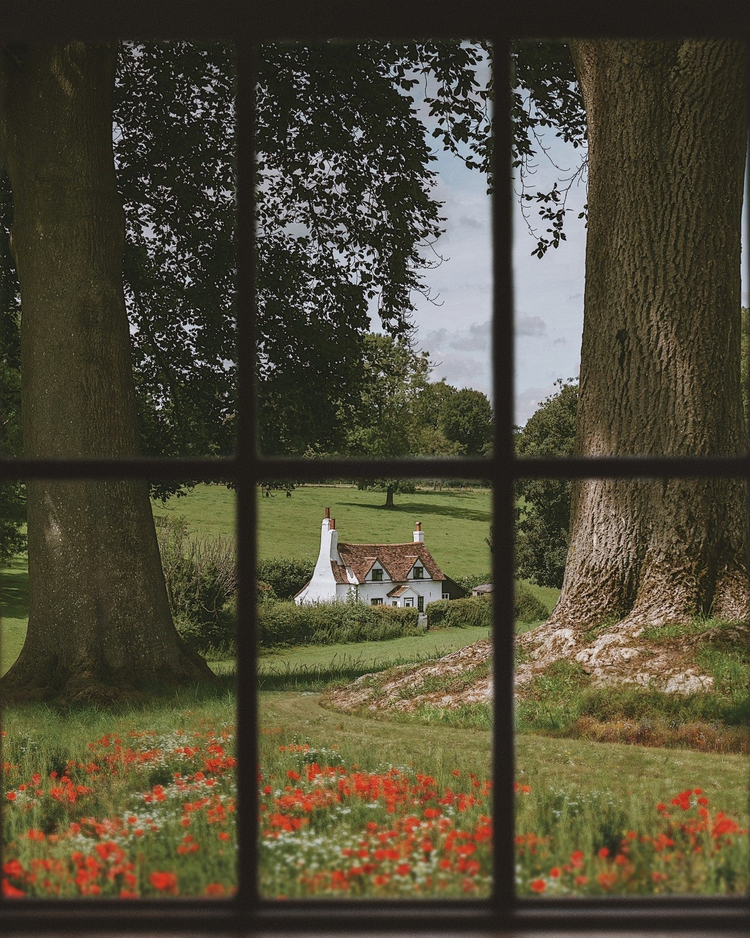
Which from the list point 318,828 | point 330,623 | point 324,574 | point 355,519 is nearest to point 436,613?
point 324,574

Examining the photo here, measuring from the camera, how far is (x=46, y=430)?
479 cm

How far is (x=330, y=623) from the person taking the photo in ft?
55.1

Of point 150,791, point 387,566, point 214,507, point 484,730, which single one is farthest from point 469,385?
point 150,791

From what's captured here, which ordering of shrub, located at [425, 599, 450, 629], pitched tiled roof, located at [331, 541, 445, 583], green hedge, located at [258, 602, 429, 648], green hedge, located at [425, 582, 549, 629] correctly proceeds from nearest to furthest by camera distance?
green hedge, located at [258, 602, 429, 648] < green hedge, located at [425, 582, 549, 629] < shrub, located at [425, 599, 450, 629] < pitched tiled roof, located at [331, 541, 445, 583]

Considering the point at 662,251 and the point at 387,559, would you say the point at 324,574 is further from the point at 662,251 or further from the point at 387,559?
the point at 662,251

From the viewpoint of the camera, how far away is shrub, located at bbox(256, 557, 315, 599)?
60.5ft

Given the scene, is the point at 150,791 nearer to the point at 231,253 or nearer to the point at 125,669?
the point at 125,669

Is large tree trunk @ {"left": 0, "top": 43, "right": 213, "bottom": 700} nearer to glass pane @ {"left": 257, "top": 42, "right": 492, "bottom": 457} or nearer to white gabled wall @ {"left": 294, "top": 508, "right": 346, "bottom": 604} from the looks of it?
glass pane @ {"left": 257, "top": 42, "right": 492, "bottom": 457}

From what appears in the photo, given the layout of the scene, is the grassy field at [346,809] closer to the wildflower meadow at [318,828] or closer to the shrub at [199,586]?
the wildflower meadow at [318,828]

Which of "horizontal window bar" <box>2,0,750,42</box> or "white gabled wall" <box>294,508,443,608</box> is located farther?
"white gabled wall" <box>294,508,443,608</box>

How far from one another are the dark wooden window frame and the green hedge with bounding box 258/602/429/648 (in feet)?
47.1

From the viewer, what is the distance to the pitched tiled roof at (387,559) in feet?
65.7

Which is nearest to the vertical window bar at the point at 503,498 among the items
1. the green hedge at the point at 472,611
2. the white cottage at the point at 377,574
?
the green hedge at the point at 472,611

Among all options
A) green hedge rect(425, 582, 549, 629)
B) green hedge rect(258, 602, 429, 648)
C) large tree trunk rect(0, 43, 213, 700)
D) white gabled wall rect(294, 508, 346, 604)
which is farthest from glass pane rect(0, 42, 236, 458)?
green hedge rect(425, 582, 549, 629)
